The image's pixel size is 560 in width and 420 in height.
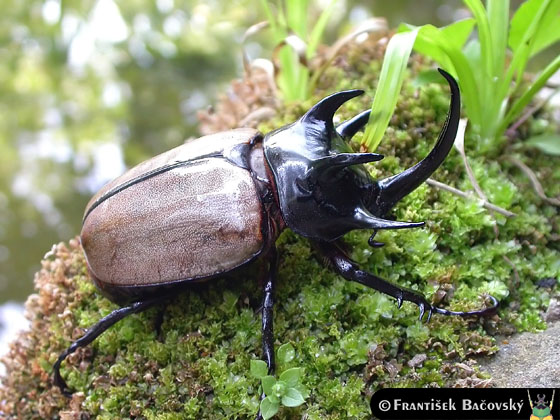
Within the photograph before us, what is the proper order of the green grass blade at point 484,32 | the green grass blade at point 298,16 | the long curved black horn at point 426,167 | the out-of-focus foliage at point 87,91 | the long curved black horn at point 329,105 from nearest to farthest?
the long curved black horn at point 426,167
the long curved black horn at point 329,105
the green grass blade at point 484,32
the green grass blade at point 298,16
the out-of-focus foliage at point 87,91

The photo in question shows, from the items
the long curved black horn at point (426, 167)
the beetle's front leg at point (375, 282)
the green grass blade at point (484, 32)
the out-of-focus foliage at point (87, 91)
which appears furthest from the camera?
the out-of-focus foliage at point (87, 91)

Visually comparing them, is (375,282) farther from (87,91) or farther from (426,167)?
(87,91)

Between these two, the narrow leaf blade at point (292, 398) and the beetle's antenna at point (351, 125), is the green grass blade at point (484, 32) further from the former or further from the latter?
the narrow leaf blade at point (292, 398)

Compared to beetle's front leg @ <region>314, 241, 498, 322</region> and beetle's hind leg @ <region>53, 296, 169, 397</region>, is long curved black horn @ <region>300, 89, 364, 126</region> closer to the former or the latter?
beetle's front leg @ <region>314, 241, 498, 322</region>

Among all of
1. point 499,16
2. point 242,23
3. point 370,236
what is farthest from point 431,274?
point 242,23

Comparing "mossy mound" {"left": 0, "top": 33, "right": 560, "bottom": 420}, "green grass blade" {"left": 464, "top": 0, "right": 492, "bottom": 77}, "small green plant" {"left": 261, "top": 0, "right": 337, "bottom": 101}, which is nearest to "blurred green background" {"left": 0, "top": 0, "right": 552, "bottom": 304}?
"small green plant" {"left": 261, "top": 0, "right": 337, "bottom": 101}

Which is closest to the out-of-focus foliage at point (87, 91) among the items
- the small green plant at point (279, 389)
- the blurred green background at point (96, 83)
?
the blurred green background at point (96, 83)
